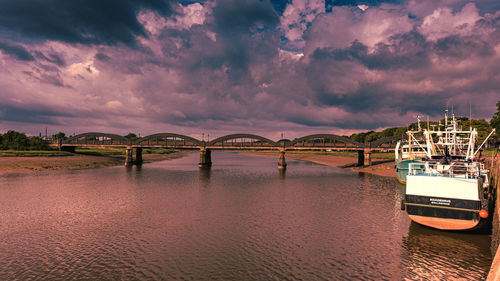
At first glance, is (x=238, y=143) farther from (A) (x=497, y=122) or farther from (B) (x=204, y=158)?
(A) (x=497, y=122)

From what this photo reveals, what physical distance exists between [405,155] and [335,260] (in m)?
54.4

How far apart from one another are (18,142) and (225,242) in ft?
423

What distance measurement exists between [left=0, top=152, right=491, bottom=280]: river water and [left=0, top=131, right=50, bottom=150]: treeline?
89821 millimetres

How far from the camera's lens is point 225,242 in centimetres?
2322

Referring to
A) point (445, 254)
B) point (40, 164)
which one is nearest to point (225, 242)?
point (445, 254)

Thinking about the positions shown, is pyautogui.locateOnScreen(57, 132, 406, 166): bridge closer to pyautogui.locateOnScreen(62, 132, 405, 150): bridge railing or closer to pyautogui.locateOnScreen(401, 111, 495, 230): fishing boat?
pyautogui.locateOnScreen(62, 132, 405, 150): bridge railing

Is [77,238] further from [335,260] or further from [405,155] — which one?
[405,155]

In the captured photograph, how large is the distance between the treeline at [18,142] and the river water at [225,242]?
8982 centimetres

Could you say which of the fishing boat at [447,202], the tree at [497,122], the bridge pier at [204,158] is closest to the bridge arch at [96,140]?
the bridge pier at [204,158]

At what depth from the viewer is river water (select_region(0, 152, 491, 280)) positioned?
1808 cm

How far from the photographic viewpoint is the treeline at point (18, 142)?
108 m

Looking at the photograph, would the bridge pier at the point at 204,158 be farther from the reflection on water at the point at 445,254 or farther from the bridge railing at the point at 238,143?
the reflection on water at the point at 445,254

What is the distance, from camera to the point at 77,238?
78.5 feet

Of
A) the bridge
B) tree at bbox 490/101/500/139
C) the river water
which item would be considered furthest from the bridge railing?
the river water
